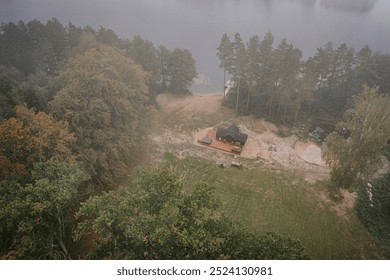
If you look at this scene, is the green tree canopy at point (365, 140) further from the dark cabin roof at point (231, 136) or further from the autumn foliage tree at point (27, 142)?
the autumn foliage tree at point (27, 142)

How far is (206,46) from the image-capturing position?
212ft

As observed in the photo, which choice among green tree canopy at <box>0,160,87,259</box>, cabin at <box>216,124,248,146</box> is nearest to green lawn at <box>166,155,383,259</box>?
cabin at <box>216,124,248,146</box>

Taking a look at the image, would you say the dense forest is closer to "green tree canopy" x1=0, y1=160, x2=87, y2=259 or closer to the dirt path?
"green tree canopy" x1=0, y1=160, x2=87, y2=259

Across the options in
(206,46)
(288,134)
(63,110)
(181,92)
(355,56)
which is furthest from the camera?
(206,46)

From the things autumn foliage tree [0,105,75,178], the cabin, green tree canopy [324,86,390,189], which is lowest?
the cabin

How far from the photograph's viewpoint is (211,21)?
64438 mm

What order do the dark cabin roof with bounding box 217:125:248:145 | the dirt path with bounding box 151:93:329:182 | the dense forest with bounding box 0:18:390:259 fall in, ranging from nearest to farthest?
the dense forest with bounding box 0:18:390:259
the dirt path with bounding box 151:93:329:182
the dark cabin roof with bounding box 217:125:248:145

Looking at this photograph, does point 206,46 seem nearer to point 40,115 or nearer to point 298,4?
point 298,4

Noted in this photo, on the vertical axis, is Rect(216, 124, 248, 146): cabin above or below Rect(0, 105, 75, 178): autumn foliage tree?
below

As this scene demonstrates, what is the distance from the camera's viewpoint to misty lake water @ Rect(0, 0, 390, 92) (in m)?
32.9

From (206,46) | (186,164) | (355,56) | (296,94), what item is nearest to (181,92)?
(296,94)

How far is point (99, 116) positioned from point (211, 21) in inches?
2099

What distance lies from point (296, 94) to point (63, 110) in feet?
77.1

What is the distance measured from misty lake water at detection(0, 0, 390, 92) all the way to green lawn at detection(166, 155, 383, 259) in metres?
16.8
